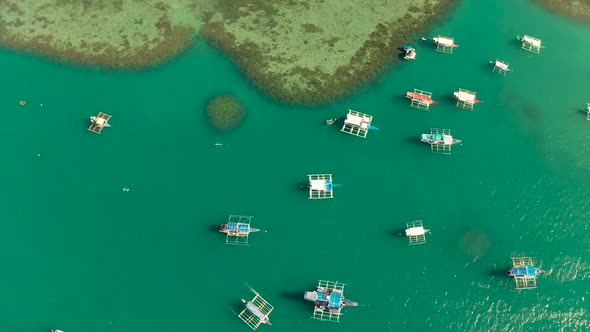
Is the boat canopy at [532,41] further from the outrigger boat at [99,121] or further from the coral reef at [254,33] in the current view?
the outrigger boat at [99,121]

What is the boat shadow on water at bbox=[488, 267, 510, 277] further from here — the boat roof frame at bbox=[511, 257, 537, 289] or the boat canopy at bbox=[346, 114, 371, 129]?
the boat canopy at bbox=[346, 114, 371, 129]

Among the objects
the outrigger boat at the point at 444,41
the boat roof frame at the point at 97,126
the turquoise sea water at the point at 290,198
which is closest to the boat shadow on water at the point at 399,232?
the turquoise sea water at the point at 290,198

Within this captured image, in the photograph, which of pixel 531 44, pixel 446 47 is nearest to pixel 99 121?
pixel 446 47

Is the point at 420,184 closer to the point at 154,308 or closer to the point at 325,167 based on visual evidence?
the point at 325,167

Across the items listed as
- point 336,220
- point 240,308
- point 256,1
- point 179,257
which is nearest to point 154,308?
point 179,257

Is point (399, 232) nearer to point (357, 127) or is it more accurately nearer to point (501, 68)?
point (357, 127)

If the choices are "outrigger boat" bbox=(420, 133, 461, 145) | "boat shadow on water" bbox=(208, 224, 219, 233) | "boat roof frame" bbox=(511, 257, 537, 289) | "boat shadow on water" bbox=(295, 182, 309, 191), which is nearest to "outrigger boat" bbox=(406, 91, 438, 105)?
"outrigger boat" bbox=(420, 133, 461, 145)

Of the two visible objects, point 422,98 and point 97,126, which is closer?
point 97,126
